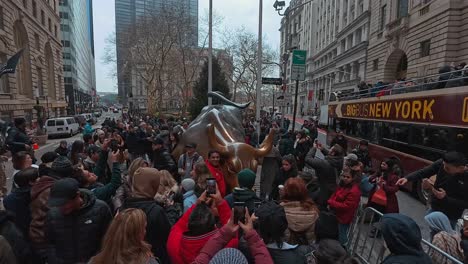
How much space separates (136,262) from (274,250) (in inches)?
39.5

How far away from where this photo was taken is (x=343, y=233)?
4.59 m

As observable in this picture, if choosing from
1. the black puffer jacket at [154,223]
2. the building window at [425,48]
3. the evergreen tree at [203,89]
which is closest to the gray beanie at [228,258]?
the black puffer jacket at [154,223]

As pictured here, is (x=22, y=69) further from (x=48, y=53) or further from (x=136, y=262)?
(x=136, y=262)

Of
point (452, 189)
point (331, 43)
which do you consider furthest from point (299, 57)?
point (331, 43)

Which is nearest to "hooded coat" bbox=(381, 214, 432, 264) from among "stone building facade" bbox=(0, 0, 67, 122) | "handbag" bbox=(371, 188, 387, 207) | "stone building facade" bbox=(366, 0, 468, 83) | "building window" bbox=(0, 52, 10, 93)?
"handbag" bbox=(371, 188, 387, 207)

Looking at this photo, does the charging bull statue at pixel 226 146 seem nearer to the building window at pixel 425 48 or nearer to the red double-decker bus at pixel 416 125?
the red double-decker bus at pixel 416 125

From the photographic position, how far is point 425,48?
24359 mm

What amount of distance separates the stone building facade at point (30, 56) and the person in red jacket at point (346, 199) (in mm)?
26781

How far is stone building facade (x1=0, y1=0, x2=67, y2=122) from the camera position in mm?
25094

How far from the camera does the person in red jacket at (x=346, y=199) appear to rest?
4.30 metres

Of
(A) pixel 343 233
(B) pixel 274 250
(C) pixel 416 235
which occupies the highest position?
(C) pixel 416 235

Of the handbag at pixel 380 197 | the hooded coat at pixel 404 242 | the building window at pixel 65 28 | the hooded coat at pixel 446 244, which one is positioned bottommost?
the handbag at pixel 380 197

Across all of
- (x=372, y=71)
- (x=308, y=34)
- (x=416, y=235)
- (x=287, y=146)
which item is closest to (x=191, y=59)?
(x=372, y=71)

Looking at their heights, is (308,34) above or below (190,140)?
above
